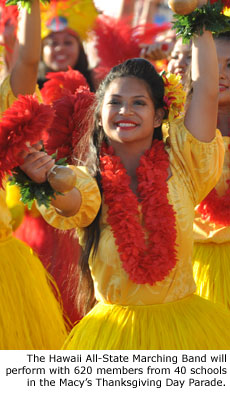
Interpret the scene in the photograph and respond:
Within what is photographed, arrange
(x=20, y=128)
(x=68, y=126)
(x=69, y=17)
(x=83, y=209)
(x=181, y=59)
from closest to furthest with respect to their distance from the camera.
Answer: (x=20, y=128)
(x=83, y=209)
(x=68, y=126)
(x=181, y=59)
(x=69, y=17)

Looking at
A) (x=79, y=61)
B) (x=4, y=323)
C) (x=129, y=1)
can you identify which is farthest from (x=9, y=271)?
(x=129, y=1)

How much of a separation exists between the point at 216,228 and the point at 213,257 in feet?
0.48

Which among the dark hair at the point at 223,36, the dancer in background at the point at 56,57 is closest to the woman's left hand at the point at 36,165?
the dark hair at the point at 223,36

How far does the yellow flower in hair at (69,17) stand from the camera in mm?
5359

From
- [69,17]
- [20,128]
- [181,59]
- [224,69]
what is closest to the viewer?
[20,128]

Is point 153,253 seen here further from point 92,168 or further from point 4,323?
point 4,323

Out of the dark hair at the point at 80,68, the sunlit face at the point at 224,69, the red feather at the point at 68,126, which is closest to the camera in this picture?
the red feather at the point at 68,126

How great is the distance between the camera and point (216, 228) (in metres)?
3.30

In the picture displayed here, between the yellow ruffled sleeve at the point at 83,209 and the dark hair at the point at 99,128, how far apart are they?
0.47 feet

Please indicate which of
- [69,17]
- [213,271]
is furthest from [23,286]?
[69,17]

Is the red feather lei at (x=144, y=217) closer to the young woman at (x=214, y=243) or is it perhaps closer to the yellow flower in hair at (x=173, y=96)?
the yellow flower in hair at (x=173, y=96)

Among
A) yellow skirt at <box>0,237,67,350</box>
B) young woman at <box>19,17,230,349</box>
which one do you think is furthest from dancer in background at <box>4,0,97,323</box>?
young woman at <box>19,17,230,349</box>

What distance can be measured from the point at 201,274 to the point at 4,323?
99 centimetres

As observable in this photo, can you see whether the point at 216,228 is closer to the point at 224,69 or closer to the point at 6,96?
the point at 224,69
